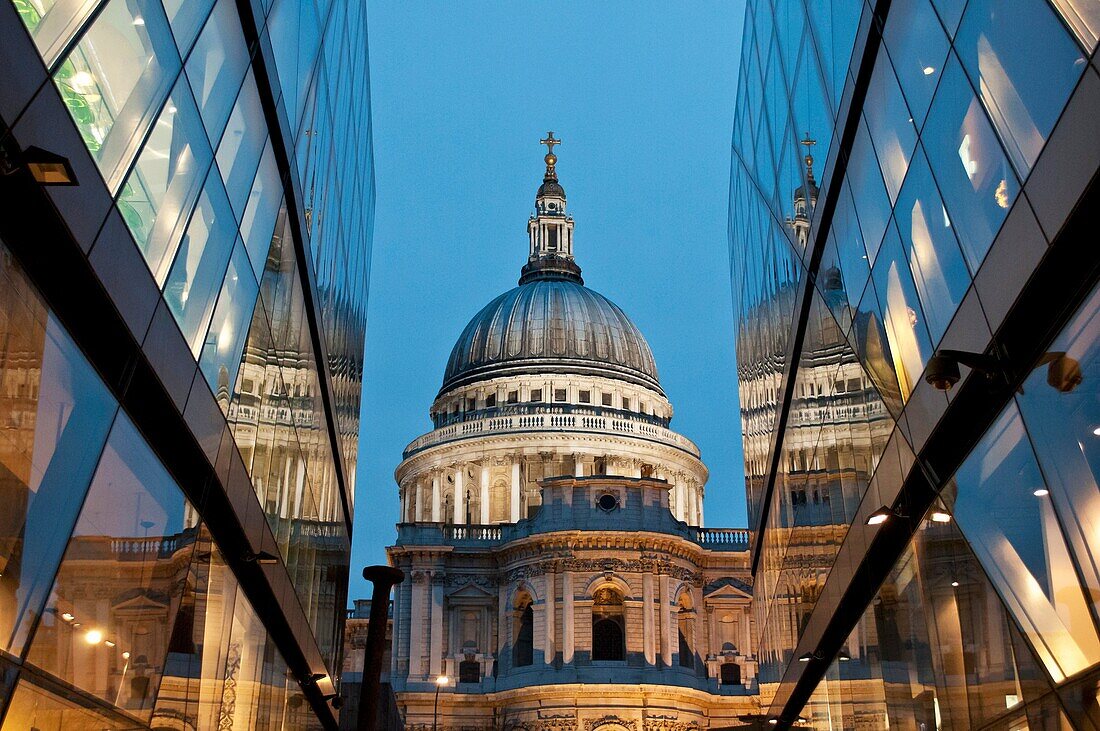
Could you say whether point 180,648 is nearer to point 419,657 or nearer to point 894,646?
point 894,646

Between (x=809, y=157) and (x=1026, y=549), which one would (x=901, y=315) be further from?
(x=809, y=157)

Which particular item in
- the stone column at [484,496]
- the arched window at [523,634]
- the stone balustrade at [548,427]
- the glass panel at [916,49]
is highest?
the stone balustrade at [548,427]

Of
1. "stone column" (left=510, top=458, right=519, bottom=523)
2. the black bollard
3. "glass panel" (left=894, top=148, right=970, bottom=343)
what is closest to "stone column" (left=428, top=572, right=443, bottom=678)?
"stone column" (left=510, top=458, right=519, bottom=523)

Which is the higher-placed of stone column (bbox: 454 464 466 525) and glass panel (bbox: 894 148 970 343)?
stone column (bbox: 454 464 466 525)

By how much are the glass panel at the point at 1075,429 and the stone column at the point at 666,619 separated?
62458 millimetres

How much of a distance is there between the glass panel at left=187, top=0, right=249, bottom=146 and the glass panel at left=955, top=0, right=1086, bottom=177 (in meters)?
8.54

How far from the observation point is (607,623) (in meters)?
73.2

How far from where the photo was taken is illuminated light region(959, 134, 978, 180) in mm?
11711

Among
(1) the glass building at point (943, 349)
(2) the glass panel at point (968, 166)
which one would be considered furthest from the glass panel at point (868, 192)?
(2) the glass panel at point (968, 166)

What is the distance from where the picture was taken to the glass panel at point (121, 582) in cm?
1123

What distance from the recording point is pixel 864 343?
1758 cm

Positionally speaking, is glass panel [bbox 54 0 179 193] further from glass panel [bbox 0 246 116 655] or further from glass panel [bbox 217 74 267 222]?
glass panel [bbox 217 74 267 222]

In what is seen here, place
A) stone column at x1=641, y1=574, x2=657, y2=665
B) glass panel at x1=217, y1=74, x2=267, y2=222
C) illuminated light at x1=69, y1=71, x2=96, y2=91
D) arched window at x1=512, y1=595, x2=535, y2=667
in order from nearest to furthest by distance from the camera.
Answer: illuminated light at x1=69, y1=71, x2=96, y2=91 → glass panel at x1=217, y1=74, x2=267, y2=222 → stone column at x1=641, y1=574, x2=657, y2=665 → arched window at x1=512, y1=595, x2=535, y2=667

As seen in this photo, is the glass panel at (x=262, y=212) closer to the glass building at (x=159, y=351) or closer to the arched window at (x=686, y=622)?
the glass building at (x=159, y=351)
